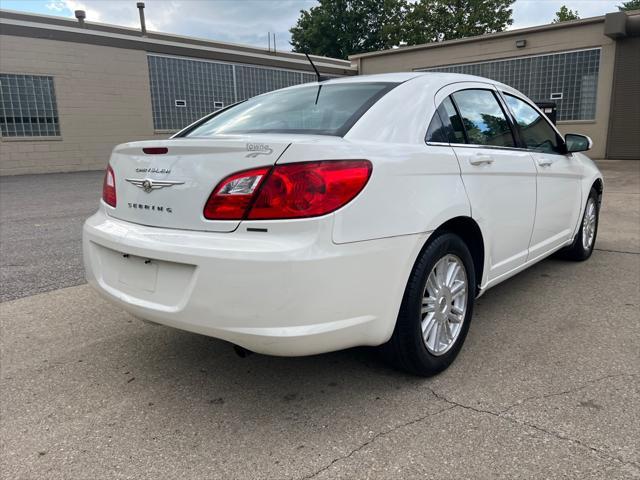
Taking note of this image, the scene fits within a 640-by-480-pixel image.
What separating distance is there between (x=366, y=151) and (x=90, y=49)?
1796cm

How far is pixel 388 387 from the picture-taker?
8.85 feet

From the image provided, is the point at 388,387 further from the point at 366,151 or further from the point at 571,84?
the point at 571,84

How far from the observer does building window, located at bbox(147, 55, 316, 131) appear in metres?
19.4

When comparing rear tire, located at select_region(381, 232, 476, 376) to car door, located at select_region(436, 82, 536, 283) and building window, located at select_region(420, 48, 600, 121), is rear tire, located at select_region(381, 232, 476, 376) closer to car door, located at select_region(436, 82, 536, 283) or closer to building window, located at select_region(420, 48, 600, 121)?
car door, located at select_region(436, 82, 536, 283)

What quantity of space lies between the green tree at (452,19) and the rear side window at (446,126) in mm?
38633

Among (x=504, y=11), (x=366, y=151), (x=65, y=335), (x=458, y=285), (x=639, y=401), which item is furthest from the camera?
(x=504, y=11)

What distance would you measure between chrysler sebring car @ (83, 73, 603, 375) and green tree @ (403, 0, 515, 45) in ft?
127

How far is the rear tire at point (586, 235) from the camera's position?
192 inches

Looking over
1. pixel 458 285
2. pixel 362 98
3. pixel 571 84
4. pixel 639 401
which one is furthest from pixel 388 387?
pixel 571 84

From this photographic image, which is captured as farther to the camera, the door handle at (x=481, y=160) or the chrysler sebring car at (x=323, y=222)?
the door handle at (x=481, y=160)

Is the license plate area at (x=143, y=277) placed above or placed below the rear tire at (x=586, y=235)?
above

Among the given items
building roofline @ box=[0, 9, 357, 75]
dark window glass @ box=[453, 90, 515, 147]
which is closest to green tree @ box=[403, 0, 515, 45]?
building roofline @ box=[0, 9, 357, 75]

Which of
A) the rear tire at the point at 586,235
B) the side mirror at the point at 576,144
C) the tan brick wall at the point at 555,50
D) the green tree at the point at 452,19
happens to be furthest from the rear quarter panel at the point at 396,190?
the green tree at the point at 452,19

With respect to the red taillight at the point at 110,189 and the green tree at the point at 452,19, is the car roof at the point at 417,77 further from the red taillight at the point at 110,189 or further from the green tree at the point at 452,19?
the green tree at the point at 452,19
